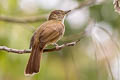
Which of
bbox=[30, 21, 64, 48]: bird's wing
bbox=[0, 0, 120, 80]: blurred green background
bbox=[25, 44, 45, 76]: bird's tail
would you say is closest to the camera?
bbox=[25, 44, 45, 76]: bird's tail

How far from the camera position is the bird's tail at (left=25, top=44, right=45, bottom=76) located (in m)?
2.74

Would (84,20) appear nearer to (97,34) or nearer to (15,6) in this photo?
(15,6)

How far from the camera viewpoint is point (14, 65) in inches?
180

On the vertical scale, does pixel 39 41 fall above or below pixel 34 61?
above

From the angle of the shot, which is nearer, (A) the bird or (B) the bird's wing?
(A) the bird

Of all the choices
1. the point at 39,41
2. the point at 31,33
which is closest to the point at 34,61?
the point at 39,41

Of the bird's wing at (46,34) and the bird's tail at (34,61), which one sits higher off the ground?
the bird's wing at (46,34)

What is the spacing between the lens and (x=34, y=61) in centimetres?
288

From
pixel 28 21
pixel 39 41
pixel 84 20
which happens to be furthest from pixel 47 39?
pixel 84 20

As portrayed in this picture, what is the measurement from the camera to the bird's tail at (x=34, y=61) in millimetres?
2743

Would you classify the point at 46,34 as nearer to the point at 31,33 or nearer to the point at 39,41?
the point at 39,41

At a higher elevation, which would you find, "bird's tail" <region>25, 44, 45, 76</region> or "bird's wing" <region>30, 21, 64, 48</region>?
"bird's wing" <region>30, 21, 64, 48</region>

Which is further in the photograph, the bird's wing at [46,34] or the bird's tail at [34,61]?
the bird's wing at [46,34]

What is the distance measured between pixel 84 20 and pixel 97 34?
295 centimetres
